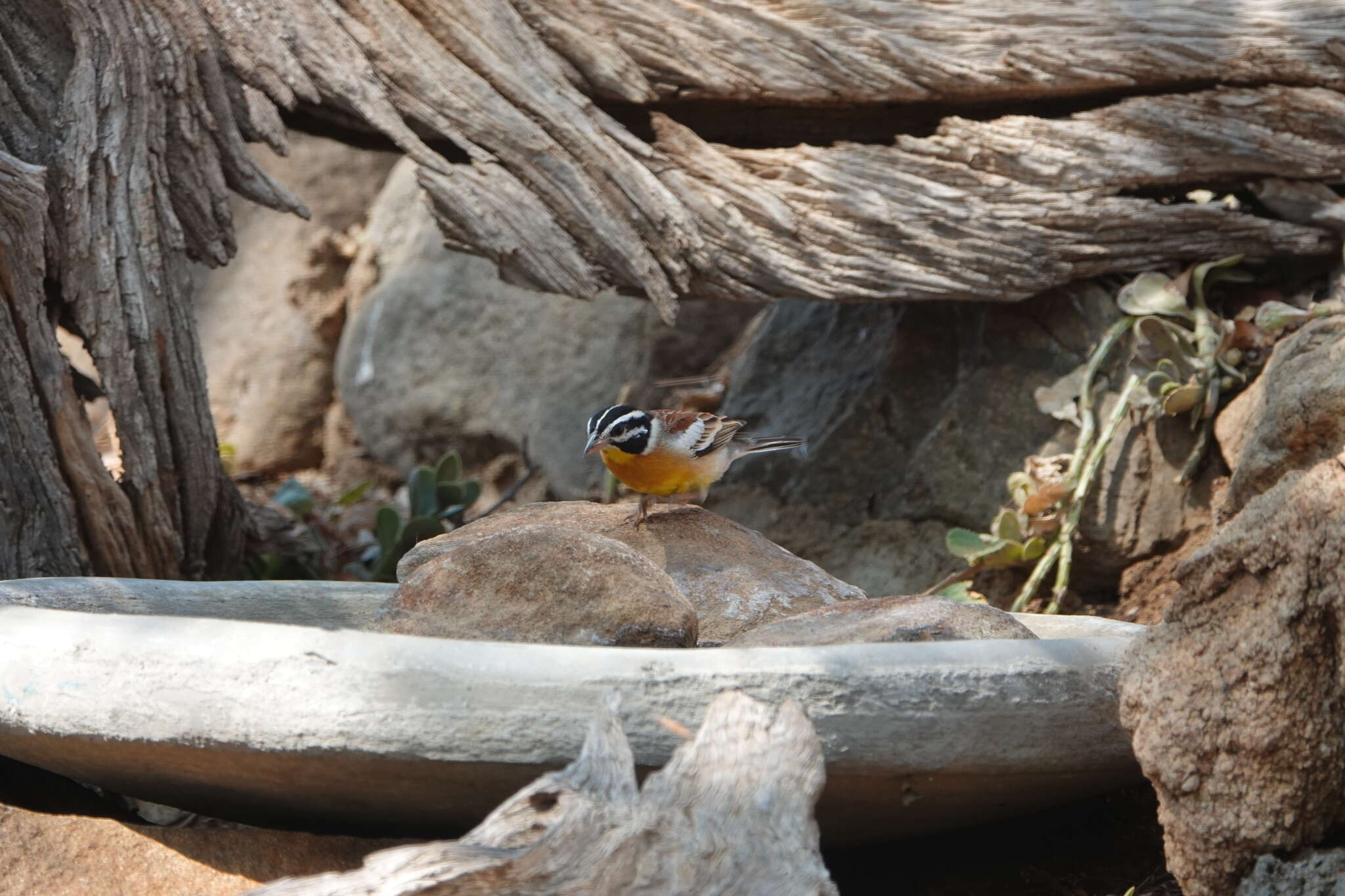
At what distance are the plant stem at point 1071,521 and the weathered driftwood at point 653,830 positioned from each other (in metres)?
3.03

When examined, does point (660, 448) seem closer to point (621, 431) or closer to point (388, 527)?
point (621, 431)

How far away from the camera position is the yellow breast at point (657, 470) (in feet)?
16.0

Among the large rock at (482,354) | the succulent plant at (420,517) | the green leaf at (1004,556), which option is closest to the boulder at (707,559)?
the green leaf at (1004,556)

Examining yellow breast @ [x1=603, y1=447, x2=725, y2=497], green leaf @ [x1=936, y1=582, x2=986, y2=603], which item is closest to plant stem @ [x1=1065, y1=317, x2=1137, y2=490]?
green leaf @ [x1=936, y1=582, x2=986, y2=603]

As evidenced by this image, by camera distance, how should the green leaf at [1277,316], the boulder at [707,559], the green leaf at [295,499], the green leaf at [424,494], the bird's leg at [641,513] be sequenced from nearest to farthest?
the boulder at [707,559]
the bird's leg at [641,513]
the green leaf at [1277,316]
the green leaf at [424,494]
the green leaf at [295,499]

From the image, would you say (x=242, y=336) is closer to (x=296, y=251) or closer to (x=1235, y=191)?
(x=296, y=251)

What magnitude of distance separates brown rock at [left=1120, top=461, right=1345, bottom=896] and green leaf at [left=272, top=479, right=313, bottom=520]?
4883mm

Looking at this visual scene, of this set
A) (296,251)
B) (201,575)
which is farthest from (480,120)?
(296,251)

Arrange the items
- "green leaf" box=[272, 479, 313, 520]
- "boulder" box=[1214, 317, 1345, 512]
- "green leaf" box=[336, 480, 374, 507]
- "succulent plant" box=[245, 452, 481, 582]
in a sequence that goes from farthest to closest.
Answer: "green leaf" box=[336, 480, 374, 507]
"green leaf" box=[272, 479, 313, 520]
"succulent plant" box=[245, 452, 481, 582]
"boulder" box=[1214, 317, 1345, 512]

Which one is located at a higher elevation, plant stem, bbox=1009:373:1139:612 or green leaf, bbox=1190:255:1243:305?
green leaf, bbox=1190:255:1243:305

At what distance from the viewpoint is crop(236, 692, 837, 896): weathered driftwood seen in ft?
7.21

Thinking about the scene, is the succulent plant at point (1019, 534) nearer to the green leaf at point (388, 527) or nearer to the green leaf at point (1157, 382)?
the green leaf at point (1157, 382)

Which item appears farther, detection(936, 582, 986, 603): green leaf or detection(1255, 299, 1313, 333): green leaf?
detection(936, 582, 986, 603): green leaf

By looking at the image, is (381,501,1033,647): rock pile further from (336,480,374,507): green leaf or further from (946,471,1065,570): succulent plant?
(336,480,374,507): green leaf
